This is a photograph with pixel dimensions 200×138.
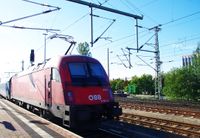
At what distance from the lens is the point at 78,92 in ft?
45.1

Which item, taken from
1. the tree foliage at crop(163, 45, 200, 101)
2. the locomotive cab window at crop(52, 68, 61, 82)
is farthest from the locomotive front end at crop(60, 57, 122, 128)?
the tree foliage at crop(163, 45, 200, 101)

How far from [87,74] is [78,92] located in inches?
45.8

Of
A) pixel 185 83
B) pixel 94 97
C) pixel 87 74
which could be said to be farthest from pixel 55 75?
pixel 185 83

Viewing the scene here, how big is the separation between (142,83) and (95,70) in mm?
82015

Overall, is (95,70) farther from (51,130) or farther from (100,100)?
(51,130)

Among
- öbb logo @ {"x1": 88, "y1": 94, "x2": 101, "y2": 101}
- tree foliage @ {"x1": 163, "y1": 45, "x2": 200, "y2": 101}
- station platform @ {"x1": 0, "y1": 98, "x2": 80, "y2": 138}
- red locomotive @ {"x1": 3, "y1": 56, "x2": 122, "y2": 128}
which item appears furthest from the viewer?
tree foliage @ {"x1": 163, "y1": 45, "x2": 200, "y2": 101}

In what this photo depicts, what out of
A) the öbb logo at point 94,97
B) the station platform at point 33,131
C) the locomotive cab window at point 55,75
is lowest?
the station platform at point 33,131

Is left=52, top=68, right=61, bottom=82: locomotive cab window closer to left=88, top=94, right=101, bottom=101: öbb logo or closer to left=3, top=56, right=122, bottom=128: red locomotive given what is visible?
left=3, top=56, right=122, bottom=128: red locomotive

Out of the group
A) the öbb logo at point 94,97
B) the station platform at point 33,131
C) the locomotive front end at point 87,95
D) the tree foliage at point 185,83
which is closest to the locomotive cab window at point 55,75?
the locomotive front end at point 87,95

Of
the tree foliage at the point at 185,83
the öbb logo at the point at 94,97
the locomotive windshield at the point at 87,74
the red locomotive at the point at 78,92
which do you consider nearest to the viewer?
the red locomotive at the point at 78,92

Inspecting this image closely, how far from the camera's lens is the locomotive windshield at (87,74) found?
46.8ft

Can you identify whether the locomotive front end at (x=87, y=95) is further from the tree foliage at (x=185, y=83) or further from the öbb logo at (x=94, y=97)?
the tree foliage at (x=185, y=83)

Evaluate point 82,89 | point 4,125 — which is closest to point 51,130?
point 82,89

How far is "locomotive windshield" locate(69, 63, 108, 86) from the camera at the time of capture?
1426cm
